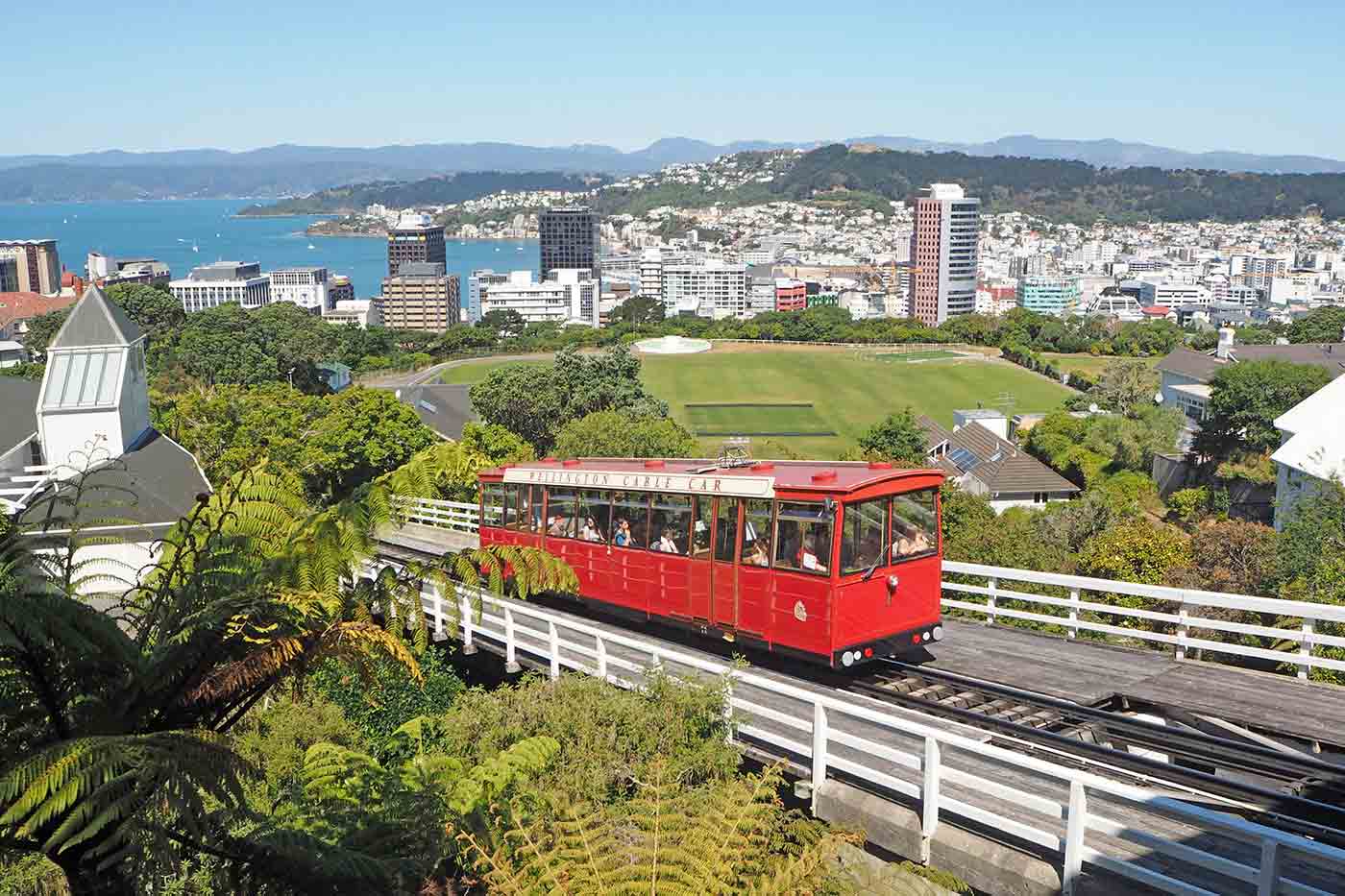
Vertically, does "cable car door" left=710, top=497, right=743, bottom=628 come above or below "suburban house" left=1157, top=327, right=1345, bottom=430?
above

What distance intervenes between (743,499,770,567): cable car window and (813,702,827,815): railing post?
347 centimetres

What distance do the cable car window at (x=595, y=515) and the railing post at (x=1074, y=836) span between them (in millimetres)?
9109

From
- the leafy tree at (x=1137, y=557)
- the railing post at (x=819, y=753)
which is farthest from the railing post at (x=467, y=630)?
the leafy tree at (x=1137, y=557)

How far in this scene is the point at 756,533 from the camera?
540 inches

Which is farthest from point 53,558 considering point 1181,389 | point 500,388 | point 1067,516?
point 1181,389

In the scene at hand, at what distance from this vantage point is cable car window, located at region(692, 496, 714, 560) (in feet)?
47.3

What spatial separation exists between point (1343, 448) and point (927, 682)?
3123 cm

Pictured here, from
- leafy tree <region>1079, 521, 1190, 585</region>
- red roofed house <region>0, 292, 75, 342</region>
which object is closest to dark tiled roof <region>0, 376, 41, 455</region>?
leafy tree <region>1079, 521, 1190, 585</region>

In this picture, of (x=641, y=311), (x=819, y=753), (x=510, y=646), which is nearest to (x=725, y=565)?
(x=510, y=646)

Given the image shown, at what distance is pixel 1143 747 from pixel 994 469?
67086mm

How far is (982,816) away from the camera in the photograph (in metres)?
8.73

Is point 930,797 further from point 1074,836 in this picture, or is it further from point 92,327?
point 92,327

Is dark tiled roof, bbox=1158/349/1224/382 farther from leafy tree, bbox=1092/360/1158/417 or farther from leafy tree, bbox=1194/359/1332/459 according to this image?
leafy tree, bbox=1194/359/1332/459

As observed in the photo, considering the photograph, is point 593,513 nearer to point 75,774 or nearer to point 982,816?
point 982,816
